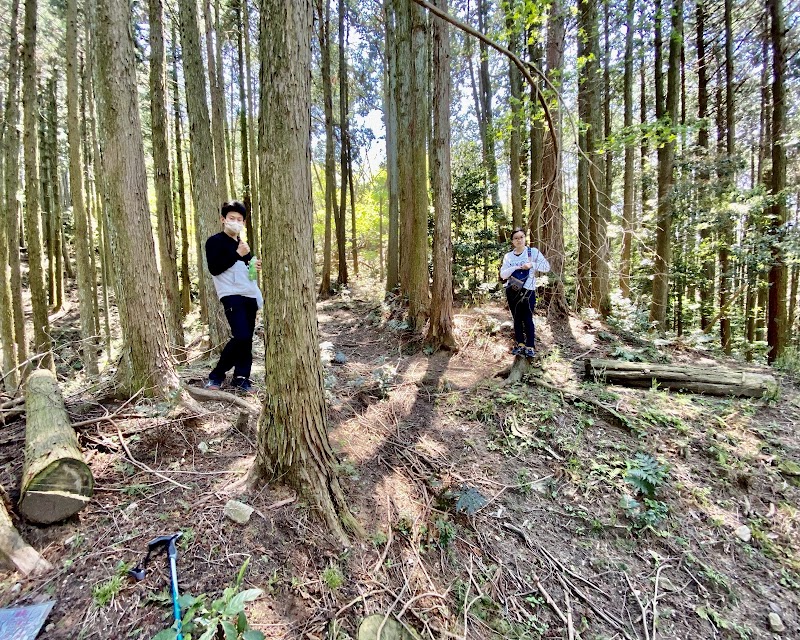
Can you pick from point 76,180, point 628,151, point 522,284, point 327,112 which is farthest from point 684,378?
point 327,112

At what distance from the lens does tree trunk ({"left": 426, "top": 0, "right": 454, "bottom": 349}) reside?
5953 millimetres

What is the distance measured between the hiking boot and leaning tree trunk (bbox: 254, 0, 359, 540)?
163 cm

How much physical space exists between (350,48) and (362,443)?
54.6 feet

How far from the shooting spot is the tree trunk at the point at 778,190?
26.1 ft

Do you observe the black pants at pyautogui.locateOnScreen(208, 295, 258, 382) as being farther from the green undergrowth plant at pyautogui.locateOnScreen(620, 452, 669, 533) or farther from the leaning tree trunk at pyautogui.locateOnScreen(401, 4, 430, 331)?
the green undergrowth plant at pyautogui.locateOnScreen(620, 452, 669, 533)

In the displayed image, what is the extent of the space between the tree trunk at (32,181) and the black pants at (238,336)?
175 inches

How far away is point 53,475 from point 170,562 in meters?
1.01

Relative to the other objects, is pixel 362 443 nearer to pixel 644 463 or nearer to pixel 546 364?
pixel 644 463

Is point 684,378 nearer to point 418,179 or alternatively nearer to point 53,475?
point 418,179

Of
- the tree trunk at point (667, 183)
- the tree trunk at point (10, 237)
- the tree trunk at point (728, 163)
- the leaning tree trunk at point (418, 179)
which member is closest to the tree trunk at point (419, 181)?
the leaning tree trunk at point (418, 179)

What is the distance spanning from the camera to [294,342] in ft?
7.94

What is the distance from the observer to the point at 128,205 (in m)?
3.49

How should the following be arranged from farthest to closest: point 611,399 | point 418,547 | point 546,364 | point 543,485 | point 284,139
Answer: point 546,364 → point 611,399 → point 543,485 → point 418,547 → point 284,139

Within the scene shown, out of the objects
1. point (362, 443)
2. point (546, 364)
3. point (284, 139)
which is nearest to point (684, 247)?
point (546, 364)
